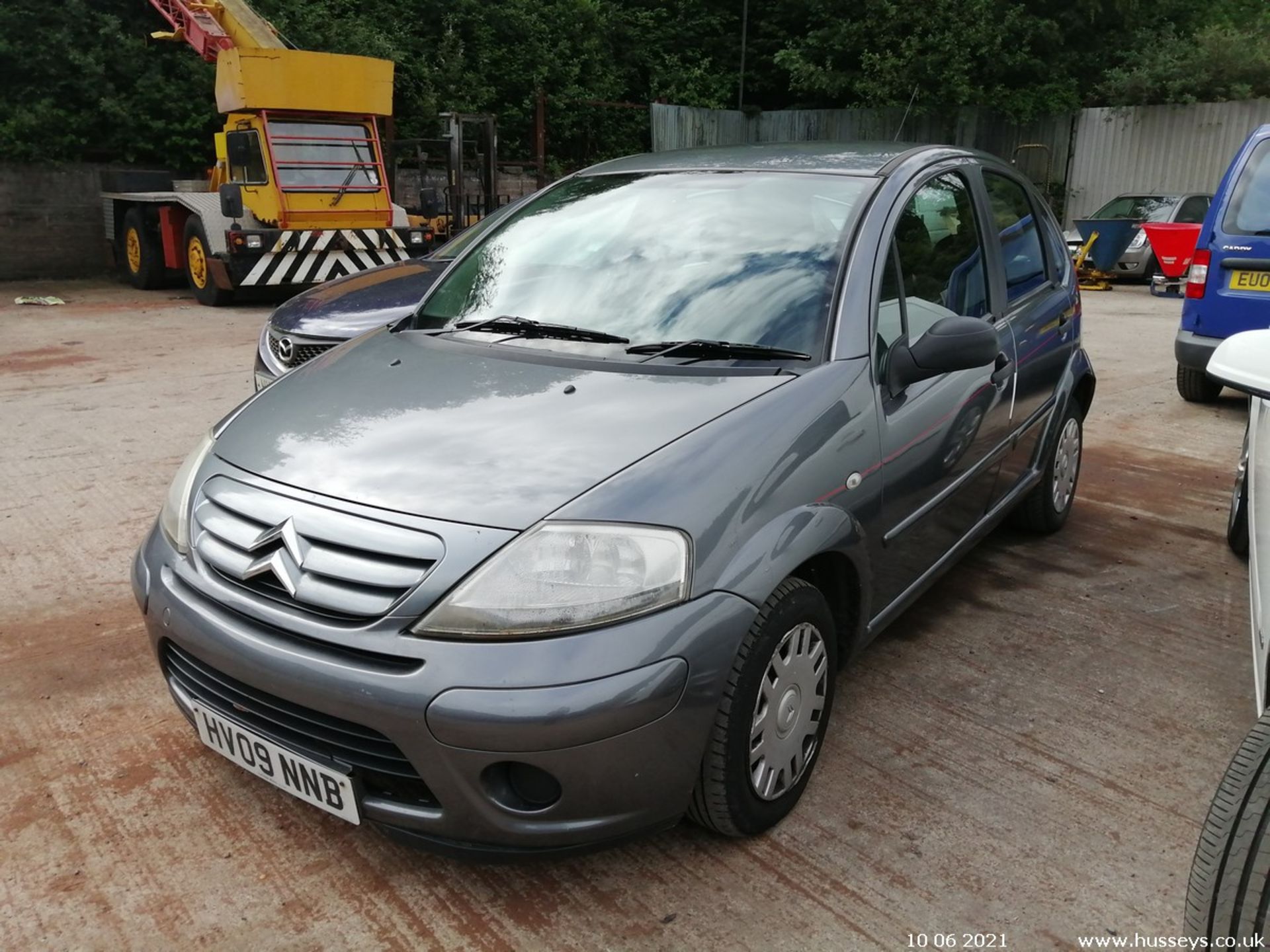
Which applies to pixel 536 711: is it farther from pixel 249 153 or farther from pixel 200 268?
pixel 200 268

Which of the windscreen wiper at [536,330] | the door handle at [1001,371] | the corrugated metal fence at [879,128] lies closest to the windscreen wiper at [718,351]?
the windscreen wiper at [536,330]

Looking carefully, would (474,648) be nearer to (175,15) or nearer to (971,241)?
(971,241)

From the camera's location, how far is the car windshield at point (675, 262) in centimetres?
279

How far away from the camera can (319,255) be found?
1173 centimetres

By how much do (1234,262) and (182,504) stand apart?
6.13m

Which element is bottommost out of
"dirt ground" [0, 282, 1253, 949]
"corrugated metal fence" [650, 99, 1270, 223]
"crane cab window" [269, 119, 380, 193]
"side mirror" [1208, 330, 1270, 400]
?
"dirt ground" [0, 282, 1253, 949]

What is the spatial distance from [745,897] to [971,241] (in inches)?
91.5

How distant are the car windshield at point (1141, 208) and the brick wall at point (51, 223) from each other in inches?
609

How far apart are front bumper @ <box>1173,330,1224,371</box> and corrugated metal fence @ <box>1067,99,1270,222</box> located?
1413 centimetres

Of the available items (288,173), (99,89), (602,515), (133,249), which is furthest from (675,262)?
(99,89)

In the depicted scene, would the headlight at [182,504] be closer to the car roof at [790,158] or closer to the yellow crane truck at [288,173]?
the car roof at [790,158]

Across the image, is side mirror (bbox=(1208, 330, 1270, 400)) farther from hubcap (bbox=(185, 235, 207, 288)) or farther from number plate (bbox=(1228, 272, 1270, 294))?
hubcap (bbox=(185, 235, 207, 288))

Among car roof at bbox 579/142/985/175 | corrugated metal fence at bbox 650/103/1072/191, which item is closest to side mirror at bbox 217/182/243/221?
car roof at bbox 579/142/985/175

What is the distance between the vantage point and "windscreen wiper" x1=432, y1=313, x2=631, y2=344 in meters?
2.84
